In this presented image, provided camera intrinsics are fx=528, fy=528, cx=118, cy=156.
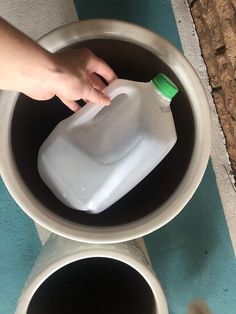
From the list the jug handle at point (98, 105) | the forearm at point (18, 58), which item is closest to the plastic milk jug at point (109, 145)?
the jug handle at point (98, 105)

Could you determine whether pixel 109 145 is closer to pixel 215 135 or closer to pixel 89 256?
pixel 89 256

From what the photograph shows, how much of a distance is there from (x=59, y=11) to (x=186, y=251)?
50 cm

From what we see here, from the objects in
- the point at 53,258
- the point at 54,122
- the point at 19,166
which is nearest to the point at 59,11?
the point at 54,122

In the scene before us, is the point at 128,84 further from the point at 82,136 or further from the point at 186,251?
the point at 186,251

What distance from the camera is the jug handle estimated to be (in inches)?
28.5

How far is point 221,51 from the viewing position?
0.90 m

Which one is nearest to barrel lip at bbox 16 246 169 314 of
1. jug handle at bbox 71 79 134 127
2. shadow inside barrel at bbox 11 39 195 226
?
shadow inside barrel at bbox 11 39 195 226

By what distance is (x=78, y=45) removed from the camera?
2.36ft

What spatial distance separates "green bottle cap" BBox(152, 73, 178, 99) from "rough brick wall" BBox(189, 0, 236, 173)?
18 centimetres

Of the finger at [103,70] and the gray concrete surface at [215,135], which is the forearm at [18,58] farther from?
the gray concrete surface at [215,135]

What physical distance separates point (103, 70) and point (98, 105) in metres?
0.05

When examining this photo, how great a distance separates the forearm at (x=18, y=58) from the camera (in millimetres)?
535

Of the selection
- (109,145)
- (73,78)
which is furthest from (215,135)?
(73,78)

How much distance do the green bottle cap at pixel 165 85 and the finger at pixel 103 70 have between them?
65 mm
